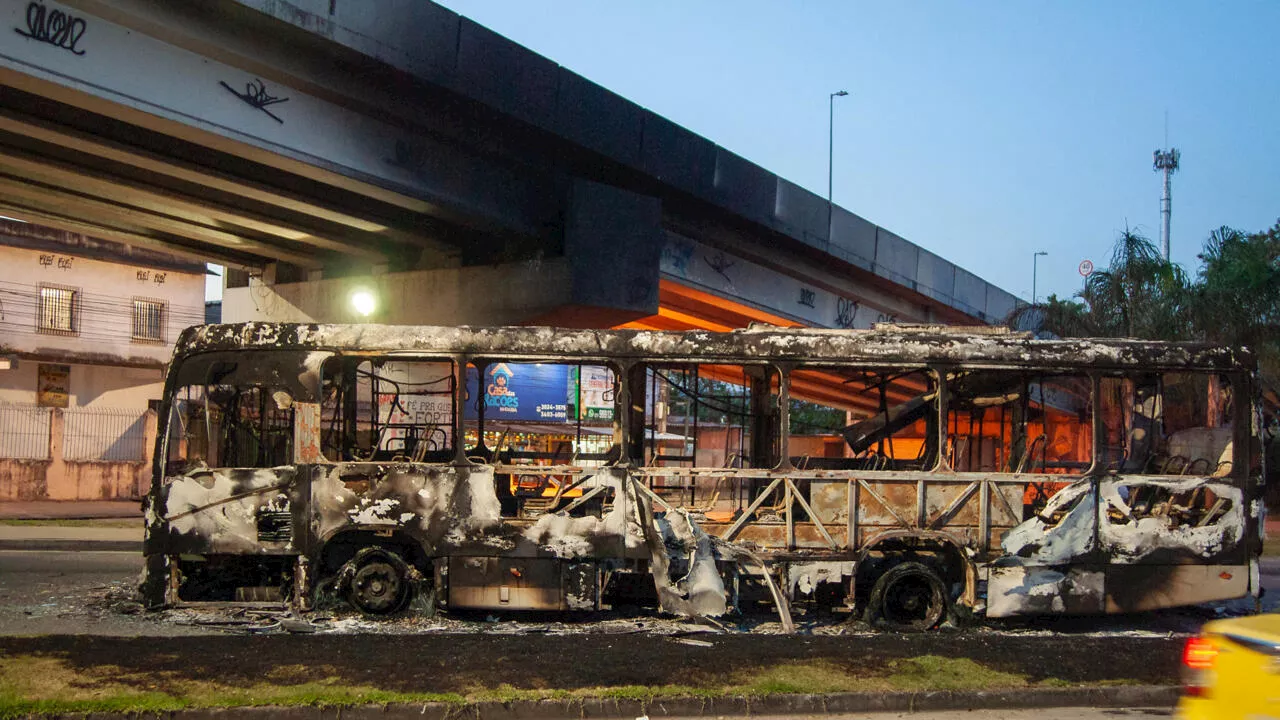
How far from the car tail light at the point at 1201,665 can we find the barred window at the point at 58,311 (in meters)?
37.9

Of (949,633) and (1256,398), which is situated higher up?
(1256,398)

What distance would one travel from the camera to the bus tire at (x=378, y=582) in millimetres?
11516

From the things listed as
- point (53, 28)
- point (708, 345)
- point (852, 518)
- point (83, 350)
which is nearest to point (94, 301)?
point (83, 350)

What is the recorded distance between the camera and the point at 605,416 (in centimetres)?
1366

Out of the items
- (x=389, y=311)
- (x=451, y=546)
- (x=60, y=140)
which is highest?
(x=60, y=140)

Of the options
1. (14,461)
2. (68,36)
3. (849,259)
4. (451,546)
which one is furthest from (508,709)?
(14,461)

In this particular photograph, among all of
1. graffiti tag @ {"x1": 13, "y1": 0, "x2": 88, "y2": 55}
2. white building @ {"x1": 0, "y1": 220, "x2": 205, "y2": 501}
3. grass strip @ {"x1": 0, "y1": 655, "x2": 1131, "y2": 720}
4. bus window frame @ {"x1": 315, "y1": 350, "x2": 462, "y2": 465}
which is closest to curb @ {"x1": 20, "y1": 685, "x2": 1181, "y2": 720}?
grass strip @ {"x1": 0, "y1": 655, "x2": 1131, "y2": 720}

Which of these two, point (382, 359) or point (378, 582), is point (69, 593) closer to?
point (378, 582)

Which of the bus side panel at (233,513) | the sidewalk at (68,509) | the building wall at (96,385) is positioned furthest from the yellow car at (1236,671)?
the building wall at (96,385)

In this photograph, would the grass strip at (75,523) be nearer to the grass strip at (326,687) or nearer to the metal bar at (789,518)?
the grass strip at (326,687)

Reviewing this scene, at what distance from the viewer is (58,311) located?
3703 cm

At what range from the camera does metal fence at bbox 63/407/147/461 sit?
3045 centimetres

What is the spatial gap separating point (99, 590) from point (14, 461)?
62.4 ft

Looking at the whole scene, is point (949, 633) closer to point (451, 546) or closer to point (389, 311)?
point (451, 546)
